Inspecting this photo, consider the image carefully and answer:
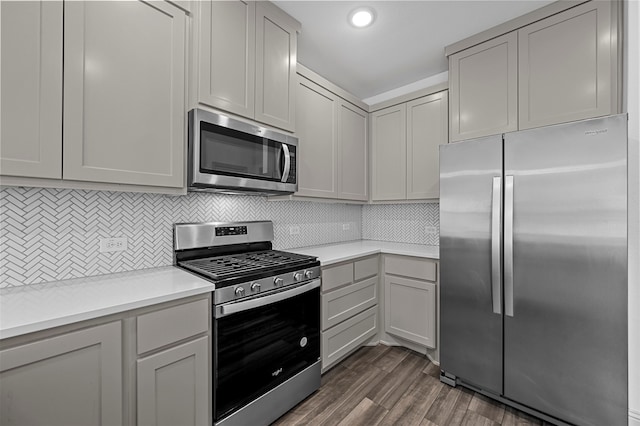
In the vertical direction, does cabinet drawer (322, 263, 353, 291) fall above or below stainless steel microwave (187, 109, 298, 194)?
below

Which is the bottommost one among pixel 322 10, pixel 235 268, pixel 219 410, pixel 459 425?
pixel 459 425

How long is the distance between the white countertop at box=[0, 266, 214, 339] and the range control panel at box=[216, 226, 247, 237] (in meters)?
0.46

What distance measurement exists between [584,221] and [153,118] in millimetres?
2394

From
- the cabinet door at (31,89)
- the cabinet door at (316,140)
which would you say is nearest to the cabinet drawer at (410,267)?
the cabinet door at (316,140)

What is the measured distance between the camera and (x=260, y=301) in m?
1.57

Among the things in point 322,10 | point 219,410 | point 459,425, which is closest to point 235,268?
point 219,410

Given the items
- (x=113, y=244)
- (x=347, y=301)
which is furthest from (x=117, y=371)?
(x=347, y=301)

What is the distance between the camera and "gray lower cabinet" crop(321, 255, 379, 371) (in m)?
2.17

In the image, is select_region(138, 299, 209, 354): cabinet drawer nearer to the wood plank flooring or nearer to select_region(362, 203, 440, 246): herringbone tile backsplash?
the wood plank flooring

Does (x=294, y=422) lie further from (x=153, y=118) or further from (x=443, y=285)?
(x=153, y=118)

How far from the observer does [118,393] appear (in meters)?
1.14

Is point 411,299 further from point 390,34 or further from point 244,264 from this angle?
point 390,34

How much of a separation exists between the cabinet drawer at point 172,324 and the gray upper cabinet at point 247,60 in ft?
3.65

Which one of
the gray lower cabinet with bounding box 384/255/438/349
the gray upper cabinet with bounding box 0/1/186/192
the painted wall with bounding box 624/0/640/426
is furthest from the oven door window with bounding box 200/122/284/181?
the painted wall with bounding box 624/0/640/426
